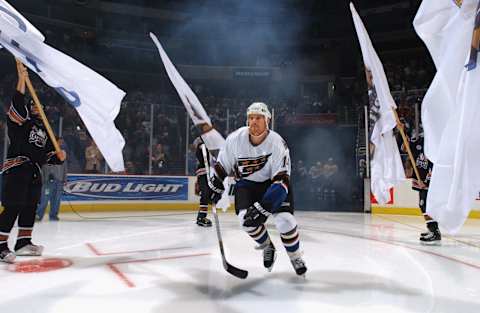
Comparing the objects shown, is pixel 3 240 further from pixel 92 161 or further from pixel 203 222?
pixel 92 161

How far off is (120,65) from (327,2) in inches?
386

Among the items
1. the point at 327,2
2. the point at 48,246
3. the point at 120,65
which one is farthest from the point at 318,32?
the point at 48,246

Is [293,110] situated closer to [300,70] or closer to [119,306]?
[300,70]

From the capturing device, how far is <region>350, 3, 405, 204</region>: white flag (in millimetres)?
4996

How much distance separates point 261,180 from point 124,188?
267 inches

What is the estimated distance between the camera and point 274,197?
2807mm

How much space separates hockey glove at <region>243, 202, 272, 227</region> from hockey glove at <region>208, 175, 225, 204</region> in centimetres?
37

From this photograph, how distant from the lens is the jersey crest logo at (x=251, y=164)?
3.01 m

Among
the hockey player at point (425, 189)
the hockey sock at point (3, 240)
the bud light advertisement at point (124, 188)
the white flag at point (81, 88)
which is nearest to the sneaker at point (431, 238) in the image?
the hockey player at point (425, 189)

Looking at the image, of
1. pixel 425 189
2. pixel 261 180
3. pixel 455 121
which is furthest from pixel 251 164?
pixel 425 189

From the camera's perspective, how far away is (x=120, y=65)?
1592 cm

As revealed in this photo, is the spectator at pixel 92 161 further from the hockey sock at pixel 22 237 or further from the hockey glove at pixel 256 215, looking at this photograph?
the hockey glove at pixel 256 215

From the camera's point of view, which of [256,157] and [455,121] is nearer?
[455,121]

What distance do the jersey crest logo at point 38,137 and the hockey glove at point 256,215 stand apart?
7.00 ft
